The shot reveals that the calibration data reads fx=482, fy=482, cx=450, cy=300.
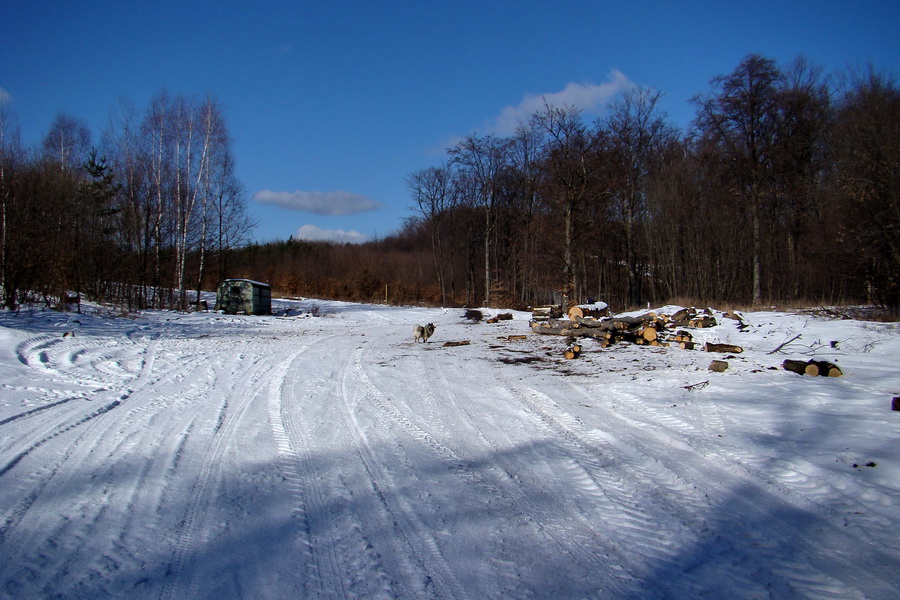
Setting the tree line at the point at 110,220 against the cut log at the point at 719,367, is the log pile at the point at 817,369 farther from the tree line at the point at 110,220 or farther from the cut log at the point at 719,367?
the tree line at the point at 110,220

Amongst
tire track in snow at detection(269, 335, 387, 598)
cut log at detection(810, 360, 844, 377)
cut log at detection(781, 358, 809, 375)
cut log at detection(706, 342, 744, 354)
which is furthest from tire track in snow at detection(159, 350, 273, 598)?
cut log at detection(706, 342, 744, 354)

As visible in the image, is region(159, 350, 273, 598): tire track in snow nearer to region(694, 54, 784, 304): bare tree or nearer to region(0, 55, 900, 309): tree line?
region(0, 55, 900, 309): tree line

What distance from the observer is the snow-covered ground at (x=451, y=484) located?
2672 mm

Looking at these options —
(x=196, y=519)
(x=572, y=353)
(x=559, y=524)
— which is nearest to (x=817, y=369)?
(x=572, y=353)

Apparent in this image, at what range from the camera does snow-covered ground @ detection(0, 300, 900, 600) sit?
105 inches

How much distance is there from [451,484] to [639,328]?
9360mm

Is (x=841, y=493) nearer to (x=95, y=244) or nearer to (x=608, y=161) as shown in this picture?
(x=608, y=161)

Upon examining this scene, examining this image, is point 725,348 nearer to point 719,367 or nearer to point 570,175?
point 719,367

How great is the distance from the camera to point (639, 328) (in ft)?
39.2

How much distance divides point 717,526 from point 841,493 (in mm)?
1208

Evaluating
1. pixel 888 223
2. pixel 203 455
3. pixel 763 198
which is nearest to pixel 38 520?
pixel 203 455

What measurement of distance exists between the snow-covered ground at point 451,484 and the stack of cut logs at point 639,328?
3052 mm

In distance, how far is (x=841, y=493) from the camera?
12.0 feet

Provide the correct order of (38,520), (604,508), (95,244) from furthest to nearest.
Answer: (95,244)
(604,508)
(38,520)
